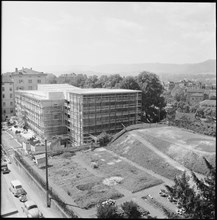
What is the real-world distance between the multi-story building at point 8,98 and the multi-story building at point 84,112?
17.9ft

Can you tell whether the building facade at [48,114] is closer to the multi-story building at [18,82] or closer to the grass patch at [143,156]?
the grass patch at [143,156]

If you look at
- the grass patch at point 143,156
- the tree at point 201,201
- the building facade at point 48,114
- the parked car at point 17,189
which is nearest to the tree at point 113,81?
the building facade at point 48,114

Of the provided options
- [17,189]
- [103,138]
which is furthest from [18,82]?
[17,189]

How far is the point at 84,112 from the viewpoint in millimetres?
10086

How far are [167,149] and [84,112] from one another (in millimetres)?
3545

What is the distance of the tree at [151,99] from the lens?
14.0 metres

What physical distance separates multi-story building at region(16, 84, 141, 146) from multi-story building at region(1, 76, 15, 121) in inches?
214

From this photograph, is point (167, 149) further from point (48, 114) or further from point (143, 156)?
point (48, 114)

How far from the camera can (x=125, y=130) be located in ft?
33.8

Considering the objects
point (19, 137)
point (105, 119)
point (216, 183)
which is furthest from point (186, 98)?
point (216, 183)

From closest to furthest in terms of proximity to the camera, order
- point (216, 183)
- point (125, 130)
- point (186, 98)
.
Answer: point (216, 183) → point (125, 130) → point (186, 98)

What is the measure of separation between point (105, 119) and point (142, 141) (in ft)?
7.00

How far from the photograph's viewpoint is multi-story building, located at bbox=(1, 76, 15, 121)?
54.3 feet

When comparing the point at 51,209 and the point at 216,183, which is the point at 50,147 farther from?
the point at 216,183
